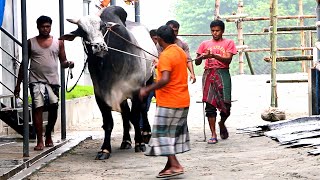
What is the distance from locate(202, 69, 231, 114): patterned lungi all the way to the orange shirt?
3.28 meters

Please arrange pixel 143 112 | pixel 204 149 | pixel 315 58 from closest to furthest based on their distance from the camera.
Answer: pixel 204 149
pixel 143 112
pixel 315 58

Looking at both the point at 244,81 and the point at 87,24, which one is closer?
the point at 87,24

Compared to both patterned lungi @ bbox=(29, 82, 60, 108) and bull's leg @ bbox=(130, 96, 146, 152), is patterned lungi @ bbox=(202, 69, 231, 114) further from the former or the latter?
patterned lungi @ bbox=(29, 82, 60, 108)

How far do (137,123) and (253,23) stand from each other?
36885 mm

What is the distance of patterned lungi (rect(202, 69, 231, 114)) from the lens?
37.0 feet

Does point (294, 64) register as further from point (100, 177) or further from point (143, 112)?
point (100, 177)

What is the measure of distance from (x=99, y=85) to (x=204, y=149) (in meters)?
1.59

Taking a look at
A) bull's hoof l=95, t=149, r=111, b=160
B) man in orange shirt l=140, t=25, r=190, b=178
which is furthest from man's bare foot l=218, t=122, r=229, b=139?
man in orange shirt l=140, t=25, r=190, b=178

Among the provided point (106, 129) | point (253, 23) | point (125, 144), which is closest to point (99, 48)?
point (106, 129)

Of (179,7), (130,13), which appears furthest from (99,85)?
(179,7)

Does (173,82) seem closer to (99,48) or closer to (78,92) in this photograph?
(99,48)

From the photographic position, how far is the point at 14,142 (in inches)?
453

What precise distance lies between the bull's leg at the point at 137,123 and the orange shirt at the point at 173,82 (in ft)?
8.00

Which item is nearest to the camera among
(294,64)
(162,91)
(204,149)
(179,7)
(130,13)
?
(162,91)
